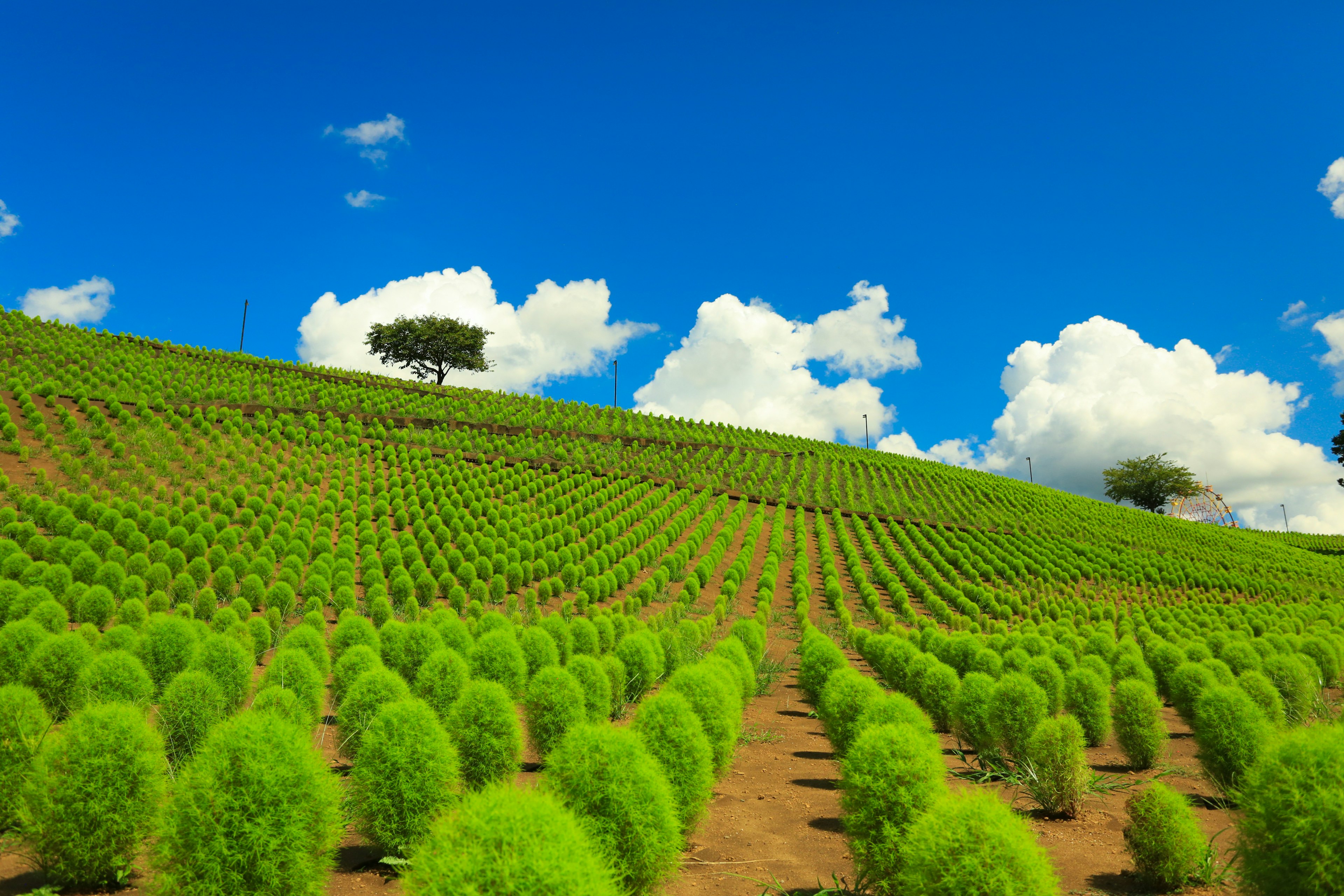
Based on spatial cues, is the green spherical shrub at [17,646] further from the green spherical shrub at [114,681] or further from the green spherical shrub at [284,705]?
the green spherical shrub at [284,705]

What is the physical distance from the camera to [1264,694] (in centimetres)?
940

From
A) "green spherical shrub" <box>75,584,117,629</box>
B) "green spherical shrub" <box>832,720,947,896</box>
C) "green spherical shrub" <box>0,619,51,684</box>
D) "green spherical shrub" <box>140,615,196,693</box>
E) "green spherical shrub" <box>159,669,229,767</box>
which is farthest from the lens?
"green spherical shrub" <box>75,584,117,629</box>

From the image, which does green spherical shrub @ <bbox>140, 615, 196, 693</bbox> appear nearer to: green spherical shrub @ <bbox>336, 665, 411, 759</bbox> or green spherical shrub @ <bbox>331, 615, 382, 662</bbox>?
green spherical shrub @ <bbox>331, 615, 382, 662</bbox>

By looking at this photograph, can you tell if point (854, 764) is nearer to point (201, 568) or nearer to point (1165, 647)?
point (1165, 647)

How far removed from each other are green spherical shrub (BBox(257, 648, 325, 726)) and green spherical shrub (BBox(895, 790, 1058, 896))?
6763 mm

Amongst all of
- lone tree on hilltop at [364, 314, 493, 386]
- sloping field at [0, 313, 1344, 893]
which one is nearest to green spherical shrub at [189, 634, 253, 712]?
sloping field at [0, 313, 1344, 893]

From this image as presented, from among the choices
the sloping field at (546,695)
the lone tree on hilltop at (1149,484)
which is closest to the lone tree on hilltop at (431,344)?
the sloping field at (546,695)

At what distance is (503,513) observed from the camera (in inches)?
1043

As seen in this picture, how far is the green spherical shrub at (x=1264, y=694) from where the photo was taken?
926 cm

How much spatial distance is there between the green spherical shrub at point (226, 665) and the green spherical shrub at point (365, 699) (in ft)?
6.40

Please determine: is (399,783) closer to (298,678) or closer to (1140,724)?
(298,678)

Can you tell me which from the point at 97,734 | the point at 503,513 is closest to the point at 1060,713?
the point at 97,734

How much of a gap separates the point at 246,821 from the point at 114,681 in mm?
4415

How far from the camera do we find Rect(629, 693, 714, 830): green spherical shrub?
5.95m
